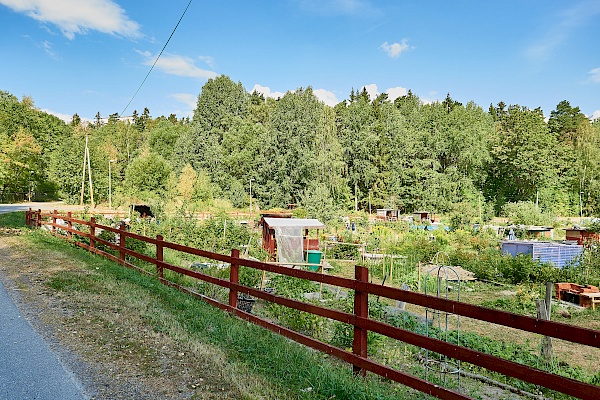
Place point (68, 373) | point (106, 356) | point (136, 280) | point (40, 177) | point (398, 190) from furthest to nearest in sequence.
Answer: point (40, 177), point (398, 190), point (136, 280), point (106, 356), point (68, 373)

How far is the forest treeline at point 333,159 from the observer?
4984 cm

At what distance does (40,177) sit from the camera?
59.0m

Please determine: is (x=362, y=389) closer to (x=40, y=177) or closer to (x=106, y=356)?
(x=106, y=356)

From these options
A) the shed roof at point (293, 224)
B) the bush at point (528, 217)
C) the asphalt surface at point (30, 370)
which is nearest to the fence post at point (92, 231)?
the asphalt surface at point (30, 370)

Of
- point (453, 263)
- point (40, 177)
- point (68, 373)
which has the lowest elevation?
point (453, 263)

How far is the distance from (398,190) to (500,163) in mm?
16269

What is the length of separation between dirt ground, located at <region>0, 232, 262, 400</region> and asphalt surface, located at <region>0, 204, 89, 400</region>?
0.10 metres

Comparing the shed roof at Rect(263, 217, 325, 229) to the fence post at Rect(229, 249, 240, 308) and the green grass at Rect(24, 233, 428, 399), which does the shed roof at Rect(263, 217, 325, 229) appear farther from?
the fence post at Rect(229, 249, 240, 308)

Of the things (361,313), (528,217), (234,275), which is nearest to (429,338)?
(361,313)

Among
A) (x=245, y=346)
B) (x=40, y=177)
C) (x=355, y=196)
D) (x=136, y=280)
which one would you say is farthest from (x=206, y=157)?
(x=245, y=346)

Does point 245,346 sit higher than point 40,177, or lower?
lower

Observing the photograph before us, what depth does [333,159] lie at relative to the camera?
50.4 m

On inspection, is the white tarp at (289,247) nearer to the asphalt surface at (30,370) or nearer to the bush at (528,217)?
the asphalt surface at (30,370)

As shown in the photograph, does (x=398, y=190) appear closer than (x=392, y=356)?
No
